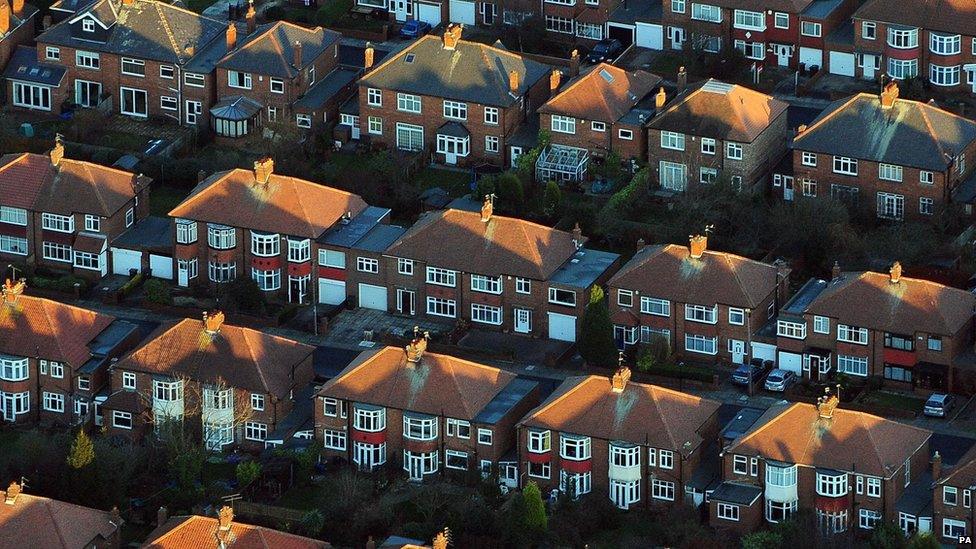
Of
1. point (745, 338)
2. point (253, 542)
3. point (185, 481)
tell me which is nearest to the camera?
point (253, 542)

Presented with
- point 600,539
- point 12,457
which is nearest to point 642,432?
point 600,539

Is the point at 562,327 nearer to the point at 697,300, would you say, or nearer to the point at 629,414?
the point at 697,300

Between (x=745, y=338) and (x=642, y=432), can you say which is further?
(x=745, y=338)

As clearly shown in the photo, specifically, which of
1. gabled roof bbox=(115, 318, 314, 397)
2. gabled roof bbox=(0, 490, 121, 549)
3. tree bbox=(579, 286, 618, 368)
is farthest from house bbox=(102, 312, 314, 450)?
tree bbox=(579, 286, 618, 368)

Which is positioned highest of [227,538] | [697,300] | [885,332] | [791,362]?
[227,538]

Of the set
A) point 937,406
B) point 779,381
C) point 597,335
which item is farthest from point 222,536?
point 937,406

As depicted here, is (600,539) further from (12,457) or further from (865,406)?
(12,457)

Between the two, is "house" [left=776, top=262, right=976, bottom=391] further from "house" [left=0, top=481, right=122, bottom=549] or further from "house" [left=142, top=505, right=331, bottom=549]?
"house" [left=0, top=481, right=122, bottom=549]
